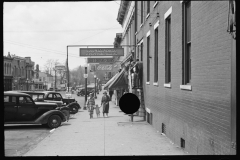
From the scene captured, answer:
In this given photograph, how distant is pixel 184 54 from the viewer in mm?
5156

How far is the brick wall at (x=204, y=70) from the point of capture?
4.46 metres

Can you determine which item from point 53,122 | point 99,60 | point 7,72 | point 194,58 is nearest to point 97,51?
point 99,60

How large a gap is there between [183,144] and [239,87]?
4.76 m

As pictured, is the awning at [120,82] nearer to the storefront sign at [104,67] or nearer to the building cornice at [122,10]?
the storefront sign at [104,67]

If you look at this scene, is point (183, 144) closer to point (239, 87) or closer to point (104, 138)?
Answer: point (104, 138)

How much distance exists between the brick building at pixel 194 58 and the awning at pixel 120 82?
0.35 m

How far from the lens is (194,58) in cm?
511

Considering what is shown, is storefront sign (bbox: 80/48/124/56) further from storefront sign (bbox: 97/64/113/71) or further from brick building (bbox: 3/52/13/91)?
brick building (bbox: 3/52/13/91)

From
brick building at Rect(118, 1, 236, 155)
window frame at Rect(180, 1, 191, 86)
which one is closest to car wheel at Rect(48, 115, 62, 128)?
brick building at Rect(118, 1, 236, 155)

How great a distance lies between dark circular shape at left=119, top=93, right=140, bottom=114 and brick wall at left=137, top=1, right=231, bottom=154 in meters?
1.21

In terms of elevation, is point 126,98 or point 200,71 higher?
point 200,71

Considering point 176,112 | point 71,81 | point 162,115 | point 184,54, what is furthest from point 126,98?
point 162,115

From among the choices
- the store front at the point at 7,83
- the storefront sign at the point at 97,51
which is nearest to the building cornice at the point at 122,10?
the storefront sign at the point at 97,51

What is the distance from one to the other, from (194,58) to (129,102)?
2.20 meters
